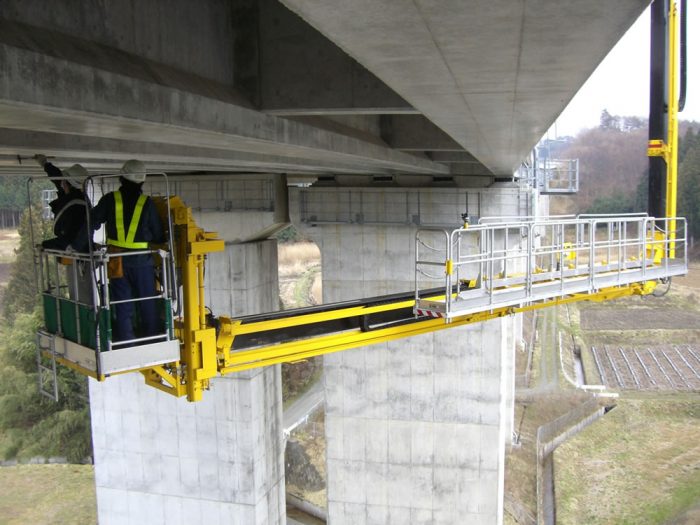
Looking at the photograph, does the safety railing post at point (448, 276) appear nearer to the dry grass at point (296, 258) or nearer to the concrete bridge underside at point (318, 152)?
the concrete bridge underside at point (318, 152)

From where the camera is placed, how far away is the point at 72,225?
6.62 metres

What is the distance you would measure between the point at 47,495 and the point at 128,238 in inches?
784

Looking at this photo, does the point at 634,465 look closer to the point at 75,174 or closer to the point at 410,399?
the point at 410,399

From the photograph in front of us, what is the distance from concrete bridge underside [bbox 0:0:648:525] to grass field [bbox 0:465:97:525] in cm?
561

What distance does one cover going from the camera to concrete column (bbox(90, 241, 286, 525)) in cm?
1508

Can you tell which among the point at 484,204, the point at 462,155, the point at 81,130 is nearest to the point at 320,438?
the point at 484,204

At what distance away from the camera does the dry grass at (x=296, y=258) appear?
6444 cm

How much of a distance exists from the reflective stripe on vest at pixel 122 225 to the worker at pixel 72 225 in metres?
0.30

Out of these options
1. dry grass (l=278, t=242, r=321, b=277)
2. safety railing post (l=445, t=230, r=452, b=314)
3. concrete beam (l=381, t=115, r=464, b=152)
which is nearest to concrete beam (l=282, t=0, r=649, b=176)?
safety railing post (l=445, t=230, r=452, b=314)

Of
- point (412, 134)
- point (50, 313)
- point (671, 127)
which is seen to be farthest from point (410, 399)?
point (50, 313)

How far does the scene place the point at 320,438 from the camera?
95.8 feet

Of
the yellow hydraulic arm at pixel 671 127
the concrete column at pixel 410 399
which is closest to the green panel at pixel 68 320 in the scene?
the concrete column at pixel 410 399

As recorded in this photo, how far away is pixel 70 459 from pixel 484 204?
2505cm

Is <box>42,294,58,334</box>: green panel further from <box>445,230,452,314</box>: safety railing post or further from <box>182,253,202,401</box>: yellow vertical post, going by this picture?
<box>445,230,452,314</box>: safety railing post
